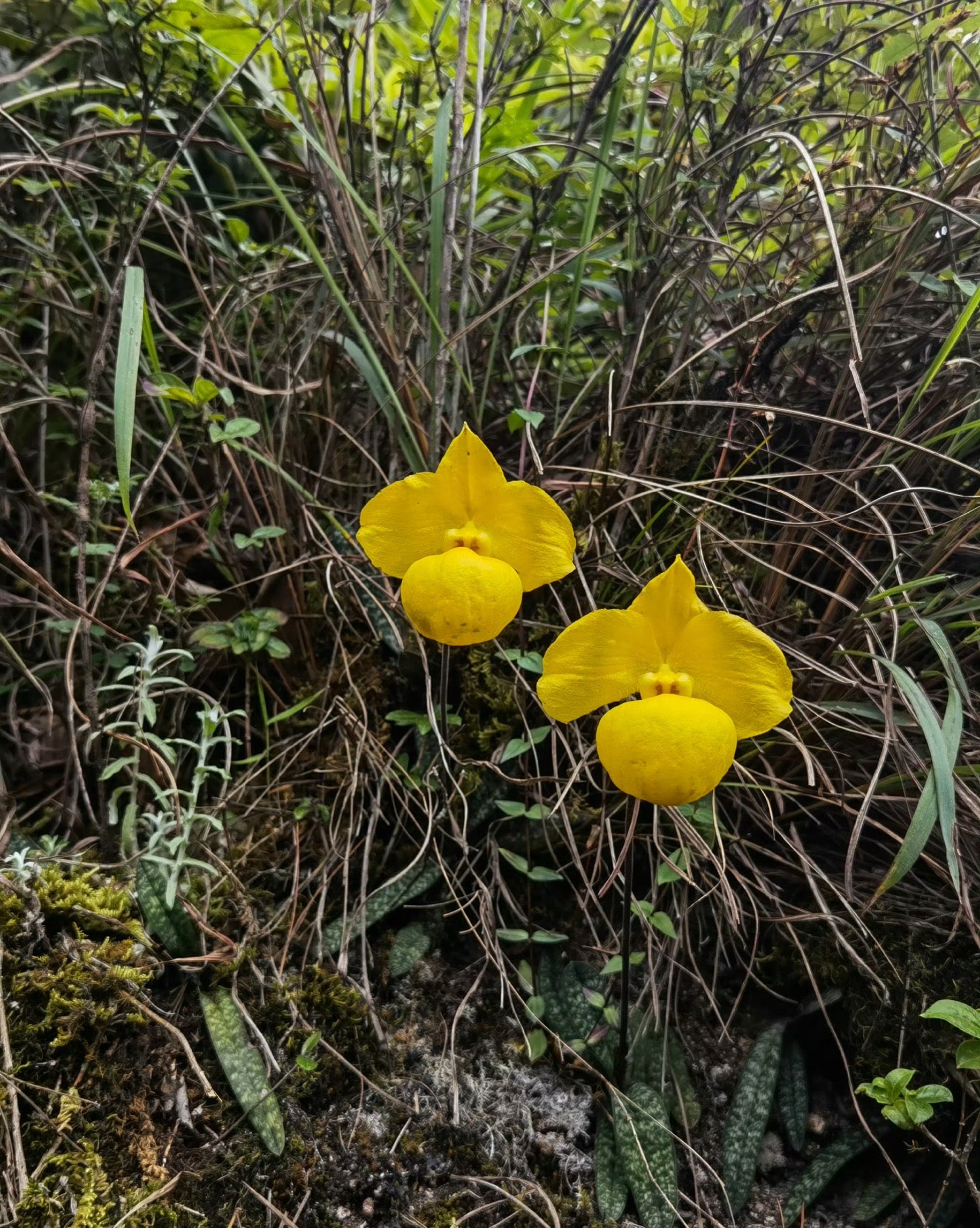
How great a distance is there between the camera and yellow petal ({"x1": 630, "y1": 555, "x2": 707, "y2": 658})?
101cm

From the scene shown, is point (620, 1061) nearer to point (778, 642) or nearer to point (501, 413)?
point (778, 642)

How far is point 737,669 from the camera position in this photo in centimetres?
103

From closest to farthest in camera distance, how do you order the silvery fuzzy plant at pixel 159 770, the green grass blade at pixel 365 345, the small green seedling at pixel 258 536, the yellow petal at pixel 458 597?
the yellow petal at pixel 458 597 → the silvery fuzzy plant at pixel 159 770 → the green grass blade at pixel 365 345 → the small green seedling at pixel 258 536

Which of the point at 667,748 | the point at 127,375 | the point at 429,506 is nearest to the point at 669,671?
the point at 667,748

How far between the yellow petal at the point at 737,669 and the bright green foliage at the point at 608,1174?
634 millimetres

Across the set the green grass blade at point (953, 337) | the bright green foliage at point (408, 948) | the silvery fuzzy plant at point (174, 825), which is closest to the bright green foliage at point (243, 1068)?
the silvery fuzzy plant at point (174, 825)

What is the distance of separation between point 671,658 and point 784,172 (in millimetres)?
1218

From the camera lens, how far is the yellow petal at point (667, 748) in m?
0.88

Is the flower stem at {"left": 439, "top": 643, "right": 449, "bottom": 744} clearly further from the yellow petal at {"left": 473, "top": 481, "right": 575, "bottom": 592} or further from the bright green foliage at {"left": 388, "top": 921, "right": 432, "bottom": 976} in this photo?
the bright green foliage at {"left": 388, "top": 921, "right": 432, "bottom": 976}

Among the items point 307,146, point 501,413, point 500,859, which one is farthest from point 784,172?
point 500,859

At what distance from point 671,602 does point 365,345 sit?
0.74m

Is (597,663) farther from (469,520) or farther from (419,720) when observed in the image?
(419,720)

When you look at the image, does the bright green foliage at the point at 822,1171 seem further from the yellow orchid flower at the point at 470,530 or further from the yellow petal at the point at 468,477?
the yellow petal at the point at 468,477

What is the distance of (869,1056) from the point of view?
49.2 inches
